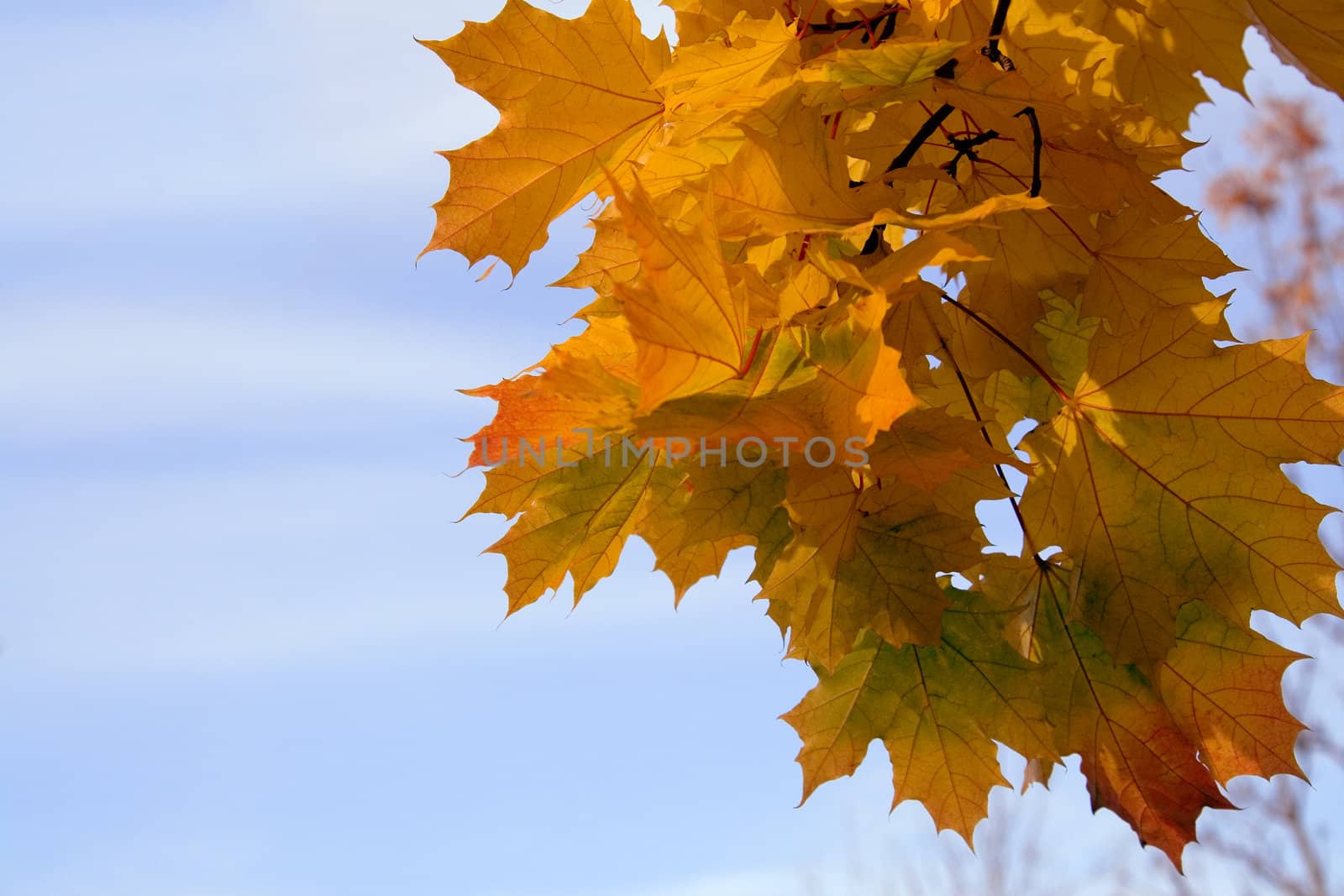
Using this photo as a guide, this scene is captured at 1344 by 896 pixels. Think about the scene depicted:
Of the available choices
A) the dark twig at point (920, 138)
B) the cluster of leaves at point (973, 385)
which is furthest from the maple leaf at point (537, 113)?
the dark twig at point (920, 138)

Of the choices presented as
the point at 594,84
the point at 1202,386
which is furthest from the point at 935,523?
the point at 594,84

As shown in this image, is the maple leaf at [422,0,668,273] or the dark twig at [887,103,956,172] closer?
the dark twig at [887,103,956,172]

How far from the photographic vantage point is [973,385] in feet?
2.31

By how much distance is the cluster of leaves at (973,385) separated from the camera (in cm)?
57

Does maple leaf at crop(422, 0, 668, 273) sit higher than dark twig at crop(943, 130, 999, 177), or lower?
higher

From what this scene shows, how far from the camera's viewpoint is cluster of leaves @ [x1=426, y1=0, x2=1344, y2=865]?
573 mm

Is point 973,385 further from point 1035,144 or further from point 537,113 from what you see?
point 537,113

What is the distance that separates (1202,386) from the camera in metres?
0.69

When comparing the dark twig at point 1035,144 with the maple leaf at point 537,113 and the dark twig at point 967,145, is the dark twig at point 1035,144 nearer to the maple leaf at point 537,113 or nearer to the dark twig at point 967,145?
the dark twig at point 967,145

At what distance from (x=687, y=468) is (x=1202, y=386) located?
358 millimetres

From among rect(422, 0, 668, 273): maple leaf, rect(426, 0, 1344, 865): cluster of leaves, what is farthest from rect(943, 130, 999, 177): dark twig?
rect(422, 0, 668, 273): maple leaf

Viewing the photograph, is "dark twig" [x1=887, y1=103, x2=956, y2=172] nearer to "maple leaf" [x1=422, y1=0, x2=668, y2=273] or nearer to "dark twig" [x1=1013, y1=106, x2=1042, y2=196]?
"dark twig" [x1=1013, y1=106, x2=1042, y2=196]

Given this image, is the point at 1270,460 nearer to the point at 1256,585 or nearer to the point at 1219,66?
the point at 1256,585

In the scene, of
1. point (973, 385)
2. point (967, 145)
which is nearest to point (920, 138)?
point (967, 145)
